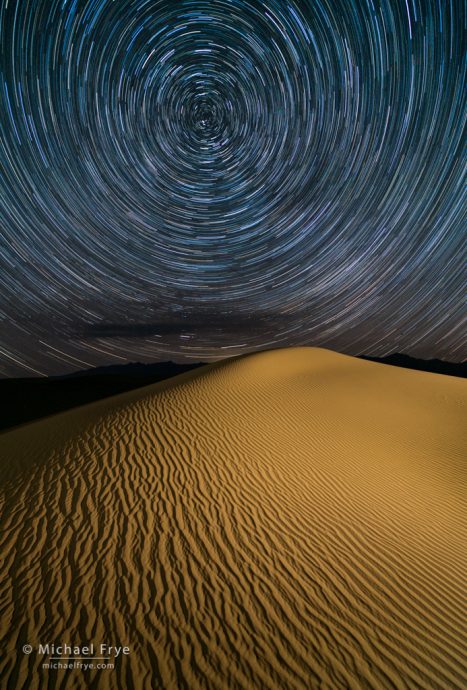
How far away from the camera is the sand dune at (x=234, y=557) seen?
11.3 ft

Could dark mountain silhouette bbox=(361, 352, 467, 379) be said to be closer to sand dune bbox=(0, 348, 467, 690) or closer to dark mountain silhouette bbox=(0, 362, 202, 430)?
dark mountain silhouette bbox=(0, 362, 202, 430)

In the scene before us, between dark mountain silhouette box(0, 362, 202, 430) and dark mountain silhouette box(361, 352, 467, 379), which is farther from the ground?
dark mountain silhouette box(361, 352, 467, 379)

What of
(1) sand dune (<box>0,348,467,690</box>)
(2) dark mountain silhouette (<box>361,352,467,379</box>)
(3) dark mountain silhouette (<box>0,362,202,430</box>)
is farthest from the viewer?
(2) dark mountain silhouette (<box>361,352,467,379</box>)

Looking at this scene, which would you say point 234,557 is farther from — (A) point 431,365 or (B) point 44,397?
(A) point 431,365

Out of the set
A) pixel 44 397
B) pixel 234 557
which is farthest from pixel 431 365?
pixel 234 557

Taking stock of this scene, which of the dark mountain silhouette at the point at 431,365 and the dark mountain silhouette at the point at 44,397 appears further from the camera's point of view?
the dark mountain silhouette at the point at 431,365

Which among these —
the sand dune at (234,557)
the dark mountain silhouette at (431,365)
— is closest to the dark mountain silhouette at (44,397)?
the sand dune at (234,557)

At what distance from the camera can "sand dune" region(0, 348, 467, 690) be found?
3.43 metres

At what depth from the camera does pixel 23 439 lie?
37.1 ft

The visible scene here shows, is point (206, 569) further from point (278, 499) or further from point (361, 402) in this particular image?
point (361, 402)

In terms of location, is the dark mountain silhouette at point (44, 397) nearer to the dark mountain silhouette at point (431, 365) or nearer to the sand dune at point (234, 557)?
the sand dune at point (234, 557)

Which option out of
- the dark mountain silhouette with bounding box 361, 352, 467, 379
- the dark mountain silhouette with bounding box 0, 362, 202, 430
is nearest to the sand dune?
the dark mountain silhouette with bounding box 0, 362, 202, 430

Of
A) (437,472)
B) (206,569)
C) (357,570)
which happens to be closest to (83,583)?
(206,569)

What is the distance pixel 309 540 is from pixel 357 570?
904 mm
